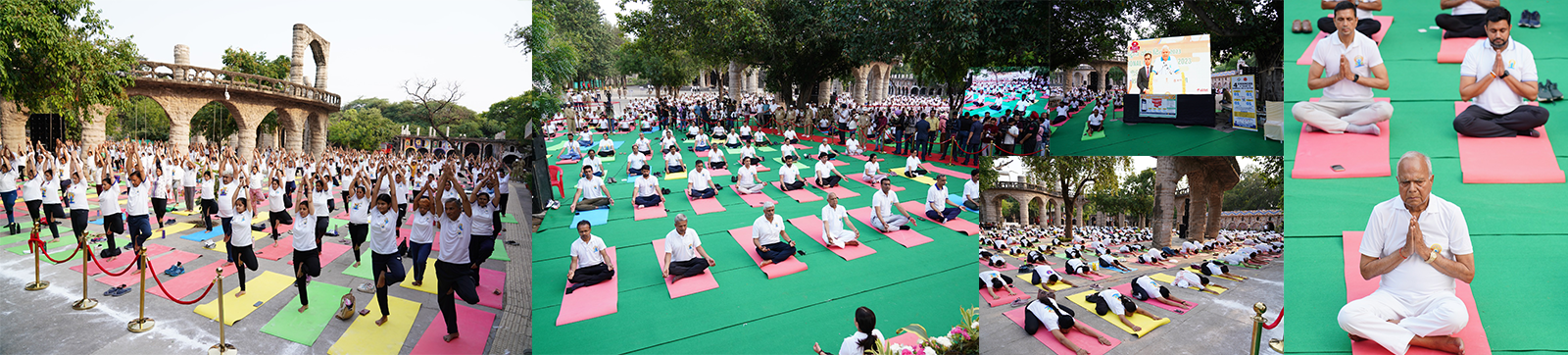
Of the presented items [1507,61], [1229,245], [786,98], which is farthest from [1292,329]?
[786,98]

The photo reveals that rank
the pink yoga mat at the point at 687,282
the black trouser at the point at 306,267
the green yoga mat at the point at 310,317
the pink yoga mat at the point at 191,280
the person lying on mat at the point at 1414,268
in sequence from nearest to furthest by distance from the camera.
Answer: the person lying on mat at the point at 1414,268
the pink yoga mat at the point at 687,282
the green yoga mat at the point at 310,317
the black trouser at the point at 306,267
the pink yoga mat at the point at 191,280

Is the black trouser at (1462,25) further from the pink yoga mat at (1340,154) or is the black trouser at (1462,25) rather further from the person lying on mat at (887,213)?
the person lying on mat at (887,213)

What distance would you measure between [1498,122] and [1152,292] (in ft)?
8.24

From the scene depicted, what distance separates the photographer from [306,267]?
5.60 meters

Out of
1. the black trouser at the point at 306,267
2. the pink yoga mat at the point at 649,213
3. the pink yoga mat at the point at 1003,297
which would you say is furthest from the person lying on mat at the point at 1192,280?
the black trouser at the point at 306,267

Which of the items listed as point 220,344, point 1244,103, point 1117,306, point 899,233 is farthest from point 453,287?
point 1244,103

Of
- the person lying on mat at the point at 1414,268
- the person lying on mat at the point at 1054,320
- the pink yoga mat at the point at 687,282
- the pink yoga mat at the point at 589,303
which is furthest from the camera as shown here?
the pink yoga mat at the point at 687,282

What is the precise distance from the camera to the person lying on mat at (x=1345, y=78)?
4219mm

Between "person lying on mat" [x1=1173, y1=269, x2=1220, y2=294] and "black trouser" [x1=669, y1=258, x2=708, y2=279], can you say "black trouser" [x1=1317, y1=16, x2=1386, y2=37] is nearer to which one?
"person lying on mat" [x1=1173, y1=269, x2=1220, y2=294]

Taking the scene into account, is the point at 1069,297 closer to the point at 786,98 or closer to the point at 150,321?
the point at 786,98

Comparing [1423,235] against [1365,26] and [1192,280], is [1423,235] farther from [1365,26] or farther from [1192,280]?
[1365,26]

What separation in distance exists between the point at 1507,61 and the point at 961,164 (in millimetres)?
3745

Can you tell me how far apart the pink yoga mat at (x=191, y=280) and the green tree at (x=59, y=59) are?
77.2 inches

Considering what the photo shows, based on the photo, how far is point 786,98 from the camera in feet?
19.2
